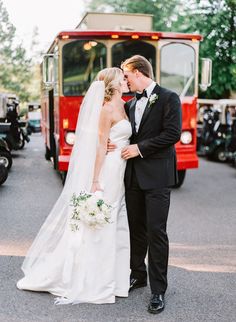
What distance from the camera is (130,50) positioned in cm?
1027

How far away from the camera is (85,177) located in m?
4.79

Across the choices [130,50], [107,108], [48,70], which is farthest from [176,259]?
[48,70]

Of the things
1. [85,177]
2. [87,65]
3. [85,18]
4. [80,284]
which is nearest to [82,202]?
[85,177]

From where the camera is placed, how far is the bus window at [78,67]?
10.1 meters

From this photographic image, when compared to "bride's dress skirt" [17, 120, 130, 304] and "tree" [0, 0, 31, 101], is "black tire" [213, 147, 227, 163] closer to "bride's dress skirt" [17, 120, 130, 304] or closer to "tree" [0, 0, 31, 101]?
"bride's dress skirt" [17, 120, 130, 304]

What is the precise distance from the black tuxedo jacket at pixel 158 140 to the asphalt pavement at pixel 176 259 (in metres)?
1.07

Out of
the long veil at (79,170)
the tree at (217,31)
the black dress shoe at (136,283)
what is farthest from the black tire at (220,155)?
the long veil at (79,170)

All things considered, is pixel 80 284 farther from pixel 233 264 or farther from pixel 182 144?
pixel 182 144

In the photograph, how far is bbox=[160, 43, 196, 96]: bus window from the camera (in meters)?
10.4

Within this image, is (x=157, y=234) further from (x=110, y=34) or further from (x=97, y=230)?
(x=110, y=34)

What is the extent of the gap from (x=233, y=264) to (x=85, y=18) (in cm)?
697

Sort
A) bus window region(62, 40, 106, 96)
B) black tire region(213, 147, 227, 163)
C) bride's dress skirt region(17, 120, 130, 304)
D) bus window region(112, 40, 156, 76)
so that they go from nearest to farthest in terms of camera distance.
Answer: bride's dress skirt region(17, 120, 130, 304) → bus window region(62, 40, 106, 96) → bus window region(112, 40, 156, 76) → black tire region(213, 147, 227, 163)

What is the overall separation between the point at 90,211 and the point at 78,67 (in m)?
5.98

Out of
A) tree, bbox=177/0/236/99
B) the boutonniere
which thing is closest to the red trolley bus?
the boutonniere
